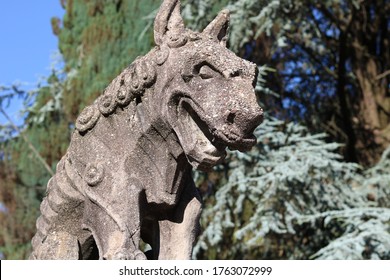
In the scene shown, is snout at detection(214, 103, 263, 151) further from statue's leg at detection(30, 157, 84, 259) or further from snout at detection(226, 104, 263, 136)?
statue's leg at detection(30, 157, 84, 259)

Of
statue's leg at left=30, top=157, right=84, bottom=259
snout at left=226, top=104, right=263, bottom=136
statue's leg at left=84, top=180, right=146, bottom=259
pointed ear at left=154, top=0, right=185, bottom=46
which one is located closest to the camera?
snout at left=226, top=104, right=263, bottom=136

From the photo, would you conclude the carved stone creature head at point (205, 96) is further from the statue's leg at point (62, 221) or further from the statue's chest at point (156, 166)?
the statue's leg at point (62, 221)

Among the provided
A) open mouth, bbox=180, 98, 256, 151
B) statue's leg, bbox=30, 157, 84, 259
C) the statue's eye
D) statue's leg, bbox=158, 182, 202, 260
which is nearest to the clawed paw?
A: statue's leg, bbox=158, 182, 202, 260

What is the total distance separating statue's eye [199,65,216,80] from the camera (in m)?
3.22

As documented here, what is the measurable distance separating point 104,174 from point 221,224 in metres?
6.55

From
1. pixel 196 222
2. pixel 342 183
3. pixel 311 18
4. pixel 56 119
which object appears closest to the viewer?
pixel 196 222

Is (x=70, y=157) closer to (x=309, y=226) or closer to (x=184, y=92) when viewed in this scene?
(x=184, y=92)

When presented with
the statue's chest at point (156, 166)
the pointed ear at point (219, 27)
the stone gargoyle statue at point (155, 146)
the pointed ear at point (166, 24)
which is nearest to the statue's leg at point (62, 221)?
the stone gargoyle statue at point (155, 146)

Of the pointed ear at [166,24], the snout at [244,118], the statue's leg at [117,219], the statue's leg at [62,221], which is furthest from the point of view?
the statue's leg at [62,221]

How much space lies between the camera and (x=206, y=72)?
322 cm

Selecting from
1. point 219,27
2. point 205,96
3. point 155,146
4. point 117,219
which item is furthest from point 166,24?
point 117,219

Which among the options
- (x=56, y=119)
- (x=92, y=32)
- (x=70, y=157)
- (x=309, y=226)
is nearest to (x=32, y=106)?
(x=56, y=119)

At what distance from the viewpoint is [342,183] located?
9.69 metres

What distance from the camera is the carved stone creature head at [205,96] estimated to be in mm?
3123
